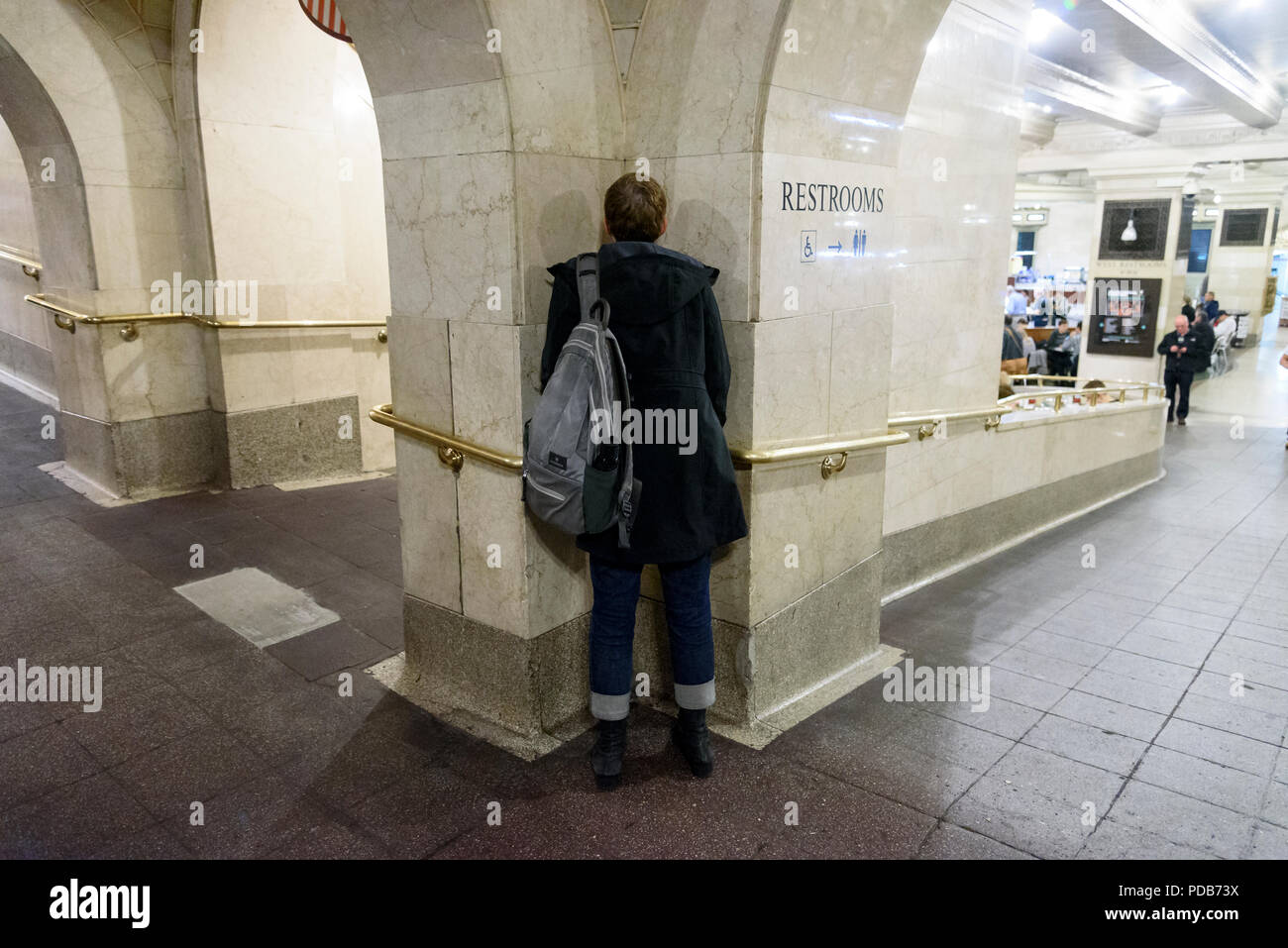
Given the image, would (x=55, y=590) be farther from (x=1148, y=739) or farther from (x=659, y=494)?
(x=1148, y=739)

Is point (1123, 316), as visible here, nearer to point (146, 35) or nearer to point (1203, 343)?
point (1203, 343)

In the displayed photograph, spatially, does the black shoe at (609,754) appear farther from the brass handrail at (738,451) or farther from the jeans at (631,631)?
the brass handrail at (738,451)

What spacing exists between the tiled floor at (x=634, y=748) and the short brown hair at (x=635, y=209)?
1867 millimetres

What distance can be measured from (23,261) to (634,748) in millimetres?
8949

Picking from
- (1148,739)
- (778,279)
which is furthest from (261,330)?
(1148,739)

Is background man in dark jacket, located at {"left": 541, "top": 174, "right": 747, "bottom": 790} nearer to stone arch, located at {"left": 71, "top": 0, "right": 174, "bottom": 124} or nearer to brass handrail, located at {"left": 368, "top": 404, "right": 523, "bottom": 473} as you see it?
brass handrail, located at {"left": 368, "top": 404, "right": 523, "bottom": 473}

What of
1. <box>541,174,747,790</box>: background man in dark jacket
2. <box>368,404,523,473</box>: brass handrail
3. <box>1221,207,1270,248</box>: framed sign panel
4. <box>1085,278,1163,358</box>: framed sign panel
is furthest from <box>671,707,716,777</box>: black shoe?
<box>1221,207,1270,248</box>: framed sign panel

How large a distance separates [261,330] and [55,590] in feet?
8.25

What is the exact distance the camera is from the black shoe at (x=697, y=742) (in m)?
3.19

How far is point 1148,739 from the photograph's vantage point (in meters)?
3.47

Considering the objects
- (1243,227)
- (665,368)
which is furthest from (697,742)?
(1243,227)

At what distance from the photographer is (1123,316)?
14.8 m

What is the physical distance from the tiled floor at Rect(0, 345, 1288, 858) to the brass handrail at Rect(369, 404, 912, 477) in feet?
3.37

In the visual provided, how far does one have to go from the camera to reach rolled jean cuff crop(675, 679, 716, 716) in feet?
10.5
